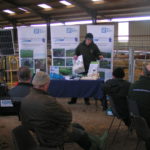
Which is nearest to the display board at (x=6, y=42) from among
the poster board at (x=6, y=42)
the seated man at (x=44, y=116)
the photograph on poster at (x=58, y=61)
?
the poster board at (x=6, y=42)

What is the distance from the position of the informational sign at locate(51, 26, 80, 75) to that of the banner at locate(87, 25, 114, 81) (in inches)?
17.0

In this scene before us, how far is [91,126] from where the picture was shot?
13.4 feet

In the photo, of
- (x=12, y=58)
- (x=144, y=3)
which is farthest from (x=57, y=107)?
(x=144, y=3)

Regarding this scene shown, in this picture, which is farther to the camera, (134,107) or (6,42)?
(6,42)

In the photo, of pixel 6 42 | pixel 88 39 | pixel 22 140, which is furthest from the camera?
pixel 88 39

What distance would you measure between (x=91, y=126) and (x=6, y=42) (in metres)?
2.08

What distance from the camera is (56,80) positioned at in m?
4.93

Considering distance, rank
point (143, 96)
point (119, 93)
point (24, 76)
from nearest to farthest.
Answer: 1. point (143, 96)
2. point (24, 76)
3. point (119, 93)

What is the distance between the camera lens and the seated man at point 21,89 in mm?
2641

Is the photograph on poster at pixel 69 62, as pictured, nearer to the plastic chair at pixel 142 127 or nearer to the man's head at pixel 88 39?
the man's head at pixel 88 39

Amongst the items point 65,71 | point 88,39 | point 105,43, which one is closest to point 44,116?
point 88,39

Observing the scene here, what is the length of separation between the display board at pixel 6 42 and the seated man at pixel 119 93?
189 centimetres

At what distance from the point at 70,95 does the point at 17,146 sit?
320 centimetres

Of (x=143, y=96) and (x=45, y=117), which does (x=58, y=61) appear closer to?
(x=143, y=96)
